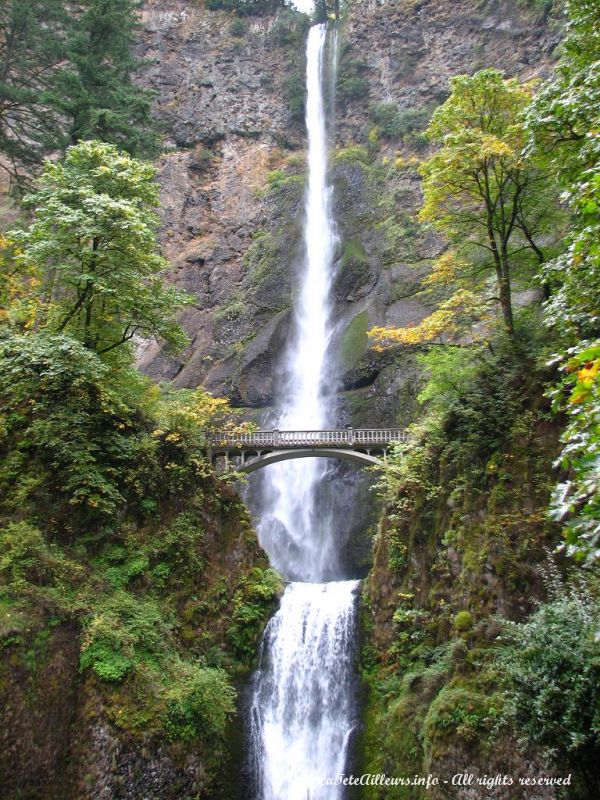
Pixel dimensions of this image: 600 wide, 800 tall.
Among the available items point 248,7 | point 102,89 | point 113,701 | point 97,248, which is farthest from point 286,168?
point 113,701

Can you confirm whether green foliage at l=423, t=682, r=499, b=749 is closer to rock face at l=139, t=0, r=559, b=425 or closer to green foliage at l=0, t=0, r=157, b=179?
rock face at l=139, t=0, r=559, b=425

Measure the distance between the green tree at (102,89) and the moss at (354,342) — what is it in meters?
13.2

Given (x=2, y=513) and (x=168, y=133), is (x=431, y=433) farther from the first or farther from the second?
(x=168, y=133)

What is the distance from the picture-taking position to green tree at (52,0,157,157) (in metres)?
17.1

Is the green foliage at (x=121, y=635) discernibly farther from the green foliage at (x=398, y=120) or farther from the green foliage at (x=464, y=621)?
the green foliage at (x=398, y=120)

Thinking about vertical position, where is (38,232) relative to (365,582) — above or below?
above

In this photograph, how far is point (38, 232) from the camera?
12719 mm

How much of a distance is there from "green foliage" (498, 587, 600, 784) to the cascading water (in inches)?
263

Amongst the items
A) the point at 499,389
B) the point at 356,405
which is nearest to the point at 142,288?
the point at 499,389

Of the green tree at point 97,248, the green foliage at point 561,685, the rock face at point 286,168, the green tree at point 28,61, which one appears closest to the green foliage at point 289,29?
the rock face at point 286,168

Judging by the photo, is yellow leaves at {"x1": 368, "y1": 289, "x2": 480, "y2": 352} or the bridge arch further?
the bridge arch

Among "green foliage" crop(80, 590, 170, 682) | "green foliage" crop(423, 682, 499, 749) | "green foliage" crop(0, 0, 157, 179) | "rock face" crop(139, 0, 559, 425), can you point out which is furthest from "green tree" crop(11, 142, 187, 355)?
"green foliage" crop(423, 682, 499, 749)

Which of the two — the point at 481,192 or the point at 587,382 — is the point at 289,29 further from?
the point at 587,382

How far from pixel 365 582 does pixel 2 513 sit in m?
9.32
